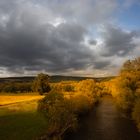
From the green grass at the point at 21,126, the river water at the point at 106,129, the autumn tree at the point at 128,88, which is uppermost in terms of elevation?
the autumn tree at the point at 128,88

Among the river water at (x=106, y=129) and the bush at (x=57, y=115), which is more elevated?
the bush at (x=57, y=115)

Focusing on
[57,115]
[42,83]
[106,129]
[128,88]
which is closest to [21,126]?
[57,115]

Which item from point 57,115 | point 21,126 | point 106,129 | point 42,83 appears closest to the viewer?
point 21,126

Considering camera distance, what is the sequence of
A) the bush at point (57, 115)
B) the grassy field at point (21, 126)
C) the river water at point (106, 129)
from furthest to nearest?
the river water at point (106, 129) < the bush at point (57, 115) < the grassy field at point (21, 126)

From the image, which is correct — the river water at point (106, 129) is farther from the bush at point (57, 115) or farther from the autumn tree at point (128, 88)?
the autumn tree at point (128, 88)

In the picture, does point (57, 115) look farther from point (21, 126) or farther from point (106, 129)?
point (106, 129)

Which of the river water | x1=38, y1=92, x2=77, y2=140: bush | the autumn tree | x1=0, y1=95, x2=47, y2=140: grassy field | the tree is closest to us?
x1=0, y1=95, x2=47, y2=140: grassy field

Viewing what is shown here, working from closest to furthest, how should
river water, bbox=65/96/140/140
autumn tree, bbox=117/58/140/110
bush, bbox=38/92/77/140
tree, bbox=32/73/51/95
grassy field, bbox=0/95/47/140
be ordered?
grassy field, bbox=0/95/47/140, bush, bbox=38/92/77/140, river water, bbox=65/96/140/140, autumn tree, bbox=117/58/140/110, tree, bbox=32/73/51/95

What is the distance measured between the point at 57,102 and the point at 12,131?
15.5 meters

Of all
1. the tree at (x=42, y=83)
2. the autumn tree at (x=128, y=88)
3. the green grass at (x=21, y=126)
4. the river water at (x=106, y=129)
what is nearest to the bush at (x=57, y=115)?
the green grass at (x=21, y=126)

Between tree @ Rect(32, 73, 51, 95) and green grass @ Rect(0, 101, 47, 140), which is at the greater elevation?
tree @ Rect(32, 73, 51, 95)

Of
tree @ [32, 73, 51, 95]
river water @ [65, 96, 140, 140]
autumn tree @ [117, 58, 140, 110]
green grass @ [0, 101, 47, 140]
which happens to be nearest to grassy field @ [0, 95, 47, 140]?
green grass @ [0, 101, 47, 140]

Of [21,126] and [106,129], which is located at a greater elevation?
[21,126]

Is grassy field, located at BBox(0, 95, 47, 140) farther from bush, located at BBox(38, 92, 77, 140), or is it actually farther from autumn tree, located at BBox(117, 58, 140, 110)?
autumn tree, located at BBox(117, 58, 140, 110)
